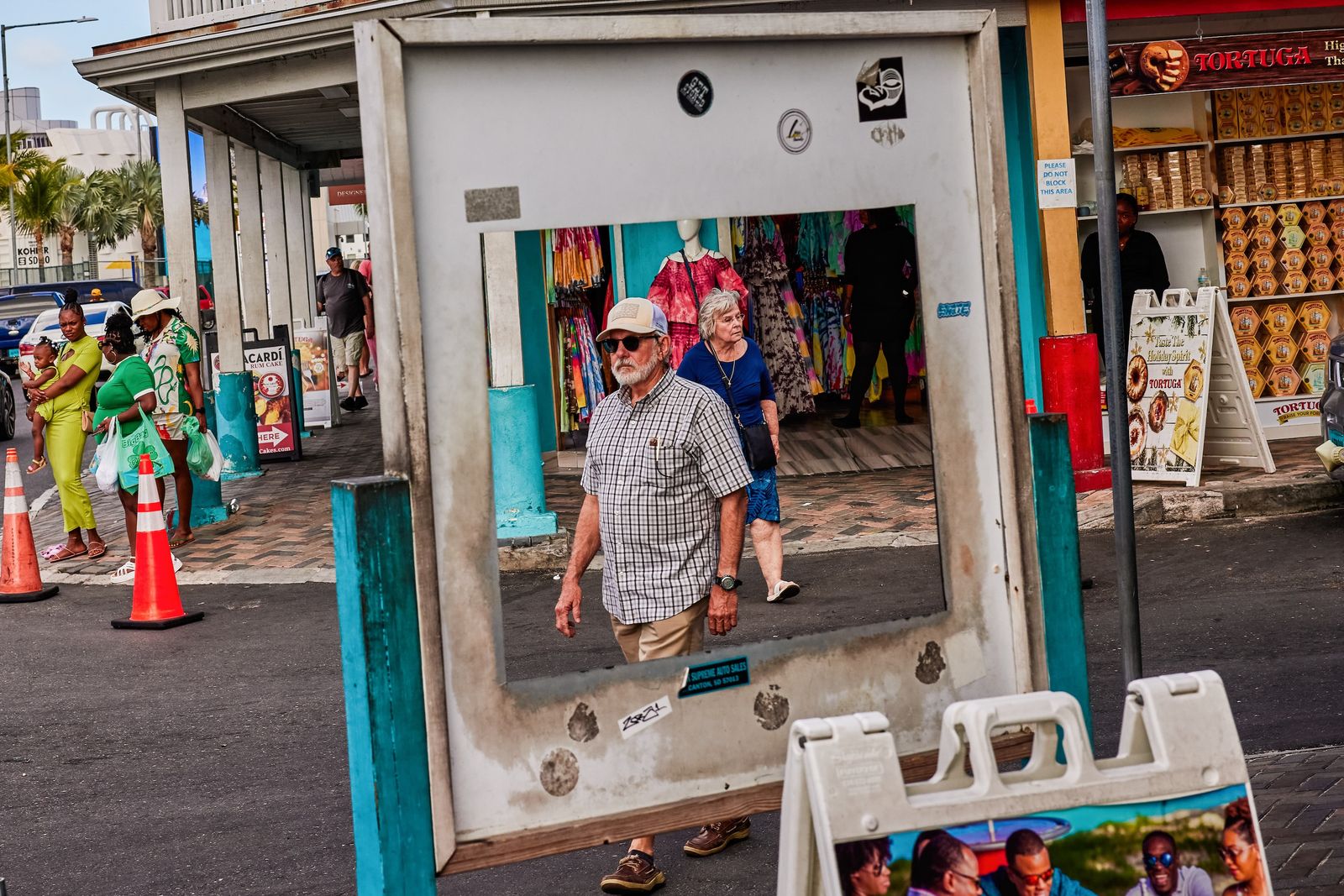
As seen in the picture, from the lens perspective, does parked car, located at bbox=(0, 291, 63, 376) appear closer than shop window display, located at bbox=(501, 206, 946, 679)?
No

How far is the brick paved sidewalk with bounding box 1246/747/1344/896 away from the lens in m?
4.37

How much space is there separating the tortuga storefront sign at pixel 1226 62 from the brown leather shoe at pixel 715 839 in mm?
8051

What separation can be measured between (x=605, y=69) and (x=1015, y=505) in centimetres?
140

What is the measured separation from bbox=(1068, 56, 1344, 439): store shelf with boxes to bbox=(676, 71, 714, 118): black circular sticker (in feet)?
33.6

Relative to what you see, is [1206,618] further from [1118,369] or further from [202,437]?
[202,437]

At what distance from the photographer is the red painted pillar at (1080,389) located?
1132 centimetres

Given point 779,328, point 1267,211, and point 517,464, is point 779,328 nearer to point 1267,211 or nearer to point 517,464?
point 517,464

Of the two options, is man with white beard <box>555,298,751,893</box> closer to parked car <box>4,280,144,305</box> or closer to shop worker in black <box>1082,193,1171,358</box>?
shop worker in black <box>1082,193,1171,358</box>

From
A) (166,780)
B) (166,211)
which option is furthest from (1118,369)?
(166,211)

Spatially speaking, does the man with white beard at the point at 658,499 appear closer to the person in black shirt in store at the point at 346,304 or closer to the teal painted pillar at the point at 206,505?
the teal painted pillar at the point at 206,505

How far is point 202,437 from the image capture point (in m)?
11.7

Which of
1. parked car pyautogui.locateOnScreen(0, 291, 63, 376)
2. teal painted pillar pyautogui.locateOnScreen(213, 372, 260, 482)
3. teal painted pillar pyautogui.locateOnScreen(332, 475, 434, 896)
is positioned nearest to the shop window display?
teal painted pillar pyautogui.locateOnScreen(213, 372, 260, 482)

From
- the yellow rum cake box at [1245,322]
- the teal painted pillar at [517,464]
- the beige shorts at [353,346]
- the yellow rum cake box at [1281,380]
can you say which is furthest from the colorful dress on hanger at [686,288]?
the beige shorts at [353,346]

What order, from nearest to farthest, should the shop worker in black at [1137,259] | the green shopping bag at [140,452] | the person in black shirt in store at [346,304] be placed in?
1. the green shopping bag at [140,452]
2. the shop worker in black at [1137,259]
3. the person in black shirt in store at [346,304]
